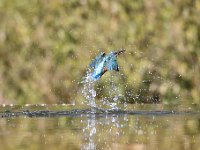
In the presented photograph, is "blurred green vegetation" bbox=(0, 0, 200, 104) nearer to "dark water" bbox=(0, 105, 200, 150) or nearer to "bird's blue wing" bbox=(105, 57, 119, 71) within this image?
"dark water" bbox=(0, 105, 200, 150)

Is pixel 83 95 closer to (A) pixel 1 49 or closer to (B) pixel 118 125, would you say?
(A) pixel 1 49

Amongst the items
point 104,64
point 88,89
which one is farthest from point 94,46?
point 104,64

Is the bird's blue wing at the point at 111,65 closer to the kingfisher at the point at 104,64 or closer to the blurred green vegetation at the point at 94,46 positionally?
the kingfisher at the point at 104,64

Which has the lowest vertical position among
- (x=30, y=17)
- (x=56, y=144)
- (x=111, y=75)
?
(x=56, y=144)

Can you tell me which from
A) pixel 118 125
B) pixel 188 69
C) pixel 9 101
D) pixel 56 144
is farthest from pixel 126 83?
pixel 56 144

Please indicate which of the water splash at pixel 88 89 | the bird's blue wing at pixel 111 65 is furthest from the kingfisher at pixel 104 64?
the water splash at pixel 88 89
